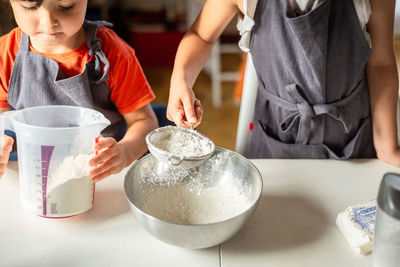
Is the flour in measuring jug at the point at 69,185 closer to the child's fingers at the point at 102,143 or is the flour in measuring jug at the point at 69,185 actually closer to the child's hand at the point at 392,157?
the child's fingers at the point at 102,143

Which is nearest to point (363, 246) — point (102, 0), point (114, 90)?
point (114, 90)

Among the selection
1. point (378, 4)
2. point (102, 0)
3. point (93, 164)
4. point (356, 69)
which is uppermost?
point (378, 4)

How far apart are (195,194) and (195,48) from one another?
0.40 m

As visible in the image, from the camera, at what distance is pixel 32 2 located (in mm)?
802

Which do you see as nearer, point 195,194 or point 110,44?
point 195,194

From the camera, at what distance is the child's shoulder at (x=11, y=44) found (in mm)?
973

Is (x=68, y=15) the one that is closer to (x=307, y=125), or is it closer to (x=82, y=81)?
(x=82, y=81)

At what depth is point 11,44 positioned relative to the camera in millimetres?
980

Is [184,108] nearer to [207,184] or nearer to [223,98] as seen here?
[207,184]

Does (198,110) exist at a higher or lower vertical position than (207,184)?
higher

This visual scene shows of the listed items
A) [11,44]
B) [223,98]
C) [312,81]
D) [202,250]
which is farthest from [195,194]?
[223,98]

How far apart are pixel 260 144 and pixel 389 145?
1.04ft

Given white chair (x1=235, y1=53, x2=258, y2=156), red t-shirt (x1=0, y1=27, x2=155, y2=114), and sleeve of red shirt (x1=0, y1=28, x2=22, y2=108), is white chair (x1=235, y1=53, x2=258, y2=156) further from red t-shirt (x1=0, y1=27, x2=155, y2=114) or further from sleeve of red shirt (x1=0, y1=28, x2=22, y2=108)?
sleeve of red shirt (x1=0, y1=28, x2=22, y2=108)

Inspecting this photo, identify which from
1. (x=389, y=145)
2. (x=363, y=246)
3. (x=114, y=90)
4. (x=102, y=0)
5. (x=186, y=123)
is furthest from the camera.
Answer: (x=102, y=0)
